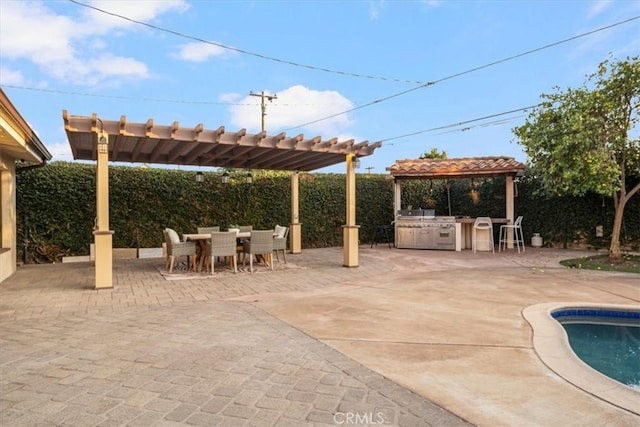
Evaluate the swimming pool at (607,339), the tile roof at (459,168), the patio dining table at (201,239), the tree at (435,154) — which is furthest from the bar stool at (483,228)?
the tree at (435,154)

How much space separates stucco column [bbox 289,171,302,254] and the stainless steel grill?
3452 millimetres

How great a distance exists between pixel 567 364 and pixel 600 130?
7.60m

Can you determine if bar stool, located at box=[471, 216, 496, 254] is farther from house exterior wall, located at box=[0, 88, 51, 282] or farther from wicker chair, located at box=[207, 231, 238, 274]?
house exterior wall, located at box=[0, 88, 51, 282]

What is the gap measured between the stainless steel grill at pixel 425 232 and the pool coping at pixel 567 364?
290 inches

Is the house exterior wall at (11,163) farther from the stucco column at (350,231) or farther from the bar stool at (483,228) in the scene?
the bar stool at (483,228)

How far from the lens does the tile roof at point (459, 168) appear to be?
11711mm

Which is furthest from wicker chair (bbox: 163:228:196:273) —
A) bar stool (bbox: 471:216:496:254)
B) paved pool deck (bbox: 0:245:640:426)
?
bar stool (bbox: 471:216:496:254)

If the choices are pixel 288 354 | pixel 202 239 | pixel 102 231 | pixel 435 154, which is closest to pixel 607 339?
pixel 288 354

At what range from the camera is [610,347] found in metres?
4.18

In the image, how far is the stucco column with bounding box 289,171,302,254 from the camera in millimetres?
11344

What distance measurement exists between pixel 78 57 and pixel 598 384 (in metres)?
15.4

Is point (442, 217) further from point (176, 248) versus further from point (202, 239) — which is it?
point (176, 248)

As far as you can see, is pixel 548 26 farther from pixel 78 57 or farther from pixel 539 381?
pixel 78 57

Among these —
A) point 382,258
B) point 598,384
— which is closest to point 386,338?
point 598,384
